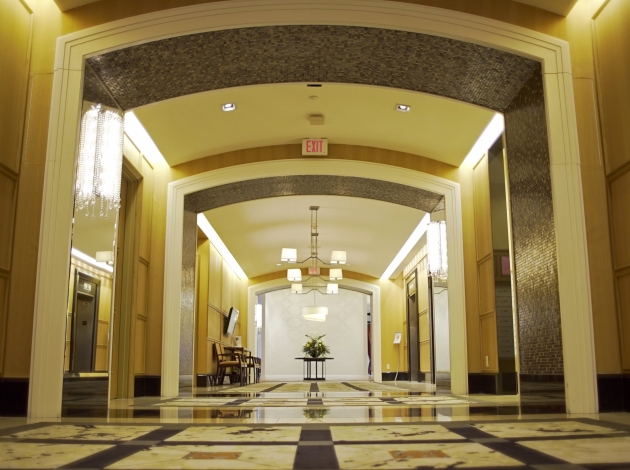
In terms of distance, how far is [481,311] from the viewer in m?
8.10

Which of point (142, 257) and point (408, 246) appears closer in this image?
point (142, 257)

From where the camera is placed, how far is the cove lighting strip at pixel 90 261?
4.92 m

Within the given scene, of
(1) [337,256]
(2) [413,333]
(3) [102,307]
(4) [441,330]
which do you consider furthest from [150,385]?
(2) [413,333]

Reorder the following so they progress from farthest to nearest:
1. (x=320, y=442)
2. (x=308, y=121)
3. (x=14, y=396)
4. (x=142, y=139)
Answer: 1. (x=308, y=121)
2. (x=142, y=139)
3. (x=14, y=396)
4. (x=320, y=442)

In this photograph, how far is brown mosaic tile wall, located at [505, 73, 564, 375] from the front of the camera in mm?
5059

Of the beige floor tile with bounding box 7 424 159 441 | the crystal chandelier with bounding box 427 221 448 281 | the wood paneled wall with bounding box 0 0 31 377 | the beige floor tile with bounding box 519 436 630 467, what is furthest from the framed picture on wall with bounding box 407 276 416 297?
the beige floor tile with bounding box 519 436 630 467

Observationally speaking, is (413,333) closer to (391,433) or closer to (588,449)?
(391,433)

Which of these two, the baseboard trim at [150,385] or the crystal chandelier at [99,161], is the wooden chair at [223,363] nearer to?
the baseboard trim at [150,385]

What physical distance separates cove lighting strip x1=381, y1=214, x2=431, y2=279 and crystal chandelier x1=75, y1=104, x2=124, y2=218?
646 cm

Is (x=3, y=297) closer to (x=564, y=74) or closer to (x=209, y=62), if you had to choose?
(x=209, y=62)

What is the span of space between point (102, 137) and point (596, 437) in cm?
431

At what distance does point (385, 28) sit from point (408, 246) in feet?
32.1

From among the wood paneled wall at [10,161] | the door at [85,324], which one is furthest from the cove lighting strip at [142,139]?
the door at [85,324]

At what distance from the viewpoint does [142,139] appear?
7.61 m
